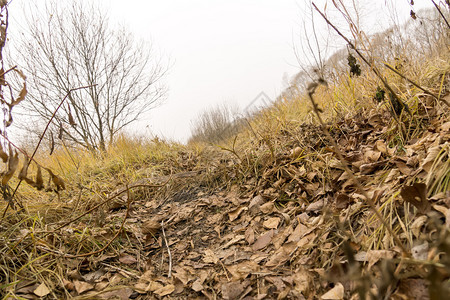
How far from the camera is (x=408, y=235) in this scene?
2.95 ft

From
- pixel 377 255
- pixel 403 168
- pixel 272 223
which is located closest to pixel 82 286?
pixel 272 223

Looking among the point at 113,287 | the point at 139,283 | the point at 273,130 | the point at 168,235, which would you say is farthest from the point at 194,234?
the point at 273,130

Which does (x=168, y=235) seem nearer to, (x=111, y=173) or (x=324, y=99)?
(x=111, y=173)

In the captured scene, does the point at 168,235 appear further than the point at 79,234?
Yes

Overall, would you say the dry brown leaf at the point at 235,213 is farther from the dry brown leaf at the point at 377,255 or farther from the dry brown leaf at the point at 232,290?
the dry brown leaf at the point at 377,255

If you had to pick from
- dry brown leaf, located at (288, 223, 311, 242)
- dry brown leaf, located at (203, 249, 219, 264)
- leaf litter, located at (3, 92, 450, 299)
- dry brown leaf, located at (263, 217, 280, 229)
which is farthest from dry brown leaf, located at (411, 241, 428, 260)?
dry brown leaf, located at (203, 249, 219, 264)

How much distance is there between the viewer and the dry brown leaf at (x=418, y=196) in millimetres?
906

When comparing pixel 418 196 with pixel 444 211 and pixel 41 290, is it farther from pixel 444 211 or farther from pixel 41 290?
pixel 41 290

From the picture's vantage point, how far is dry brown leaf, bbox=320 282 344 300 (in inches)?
34.0

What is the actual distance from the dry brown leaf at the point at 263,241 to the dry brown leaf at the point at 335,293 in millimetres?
550

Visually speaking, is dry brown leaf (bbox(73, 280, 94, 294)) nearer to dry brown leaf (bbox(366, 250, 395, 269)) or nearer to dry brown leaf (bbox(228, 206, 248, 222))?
dry brown leaf (bbox(228, 206, 248, 222))

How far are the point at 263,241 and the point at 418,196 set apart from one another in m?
0.81

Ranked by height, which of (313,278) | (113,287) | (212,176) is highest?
(212,176)

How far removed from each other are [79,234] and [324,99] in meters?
2.63
